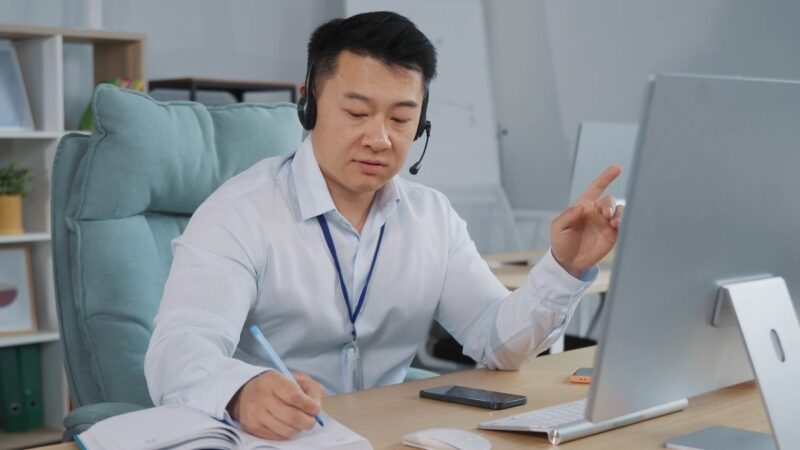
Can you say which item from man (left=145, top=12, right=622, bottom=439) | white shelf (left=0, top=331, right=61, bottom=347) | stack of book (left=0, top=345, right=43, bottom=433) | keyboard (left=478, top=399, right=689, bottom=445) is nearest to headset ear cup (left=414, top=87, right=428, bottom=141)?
man (left=145, top=12, right=622, bottom=439)

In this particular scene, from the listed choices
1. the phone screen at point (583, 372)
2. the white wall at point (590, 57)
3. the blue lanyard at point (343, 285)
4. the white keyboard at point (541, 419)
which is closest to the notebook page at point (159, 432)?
the white keyboard at point (541, 419)

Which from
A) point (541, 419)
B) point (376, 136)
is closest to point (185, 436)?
point (541, 419)

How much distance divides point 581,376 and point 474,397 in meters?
0.23

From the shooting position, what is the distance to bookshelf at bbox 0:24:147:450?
3.43 meters

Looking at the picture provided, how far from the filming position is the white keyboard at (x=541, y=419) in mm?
1174

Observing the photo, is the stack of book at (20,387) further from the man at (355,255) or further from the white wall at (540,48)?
the man at (355,255)

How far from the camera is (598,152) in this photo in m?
2.97

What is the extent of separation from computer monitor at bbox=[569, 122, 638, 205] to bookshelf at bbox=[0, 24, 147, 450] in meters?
1.62

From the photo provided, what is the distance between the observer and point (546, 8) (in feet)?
15.5

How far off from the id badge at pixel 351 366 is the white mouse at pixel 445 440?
48 centimetres

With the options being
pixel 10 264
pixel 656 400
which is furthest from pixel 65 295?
pixel 10 264

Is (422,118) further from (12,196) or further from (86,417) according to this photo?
(12,196)

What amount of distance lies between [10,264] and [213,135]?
6.28 feet

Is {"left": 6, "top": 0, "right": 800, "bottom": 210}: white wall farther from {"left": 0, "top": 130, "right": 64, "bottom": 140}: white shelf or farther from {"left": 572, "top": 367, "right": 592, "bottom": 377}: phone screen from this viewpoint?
{"left": 572, "top": 367, "right": 592, "bottom": 377}: phone screen
